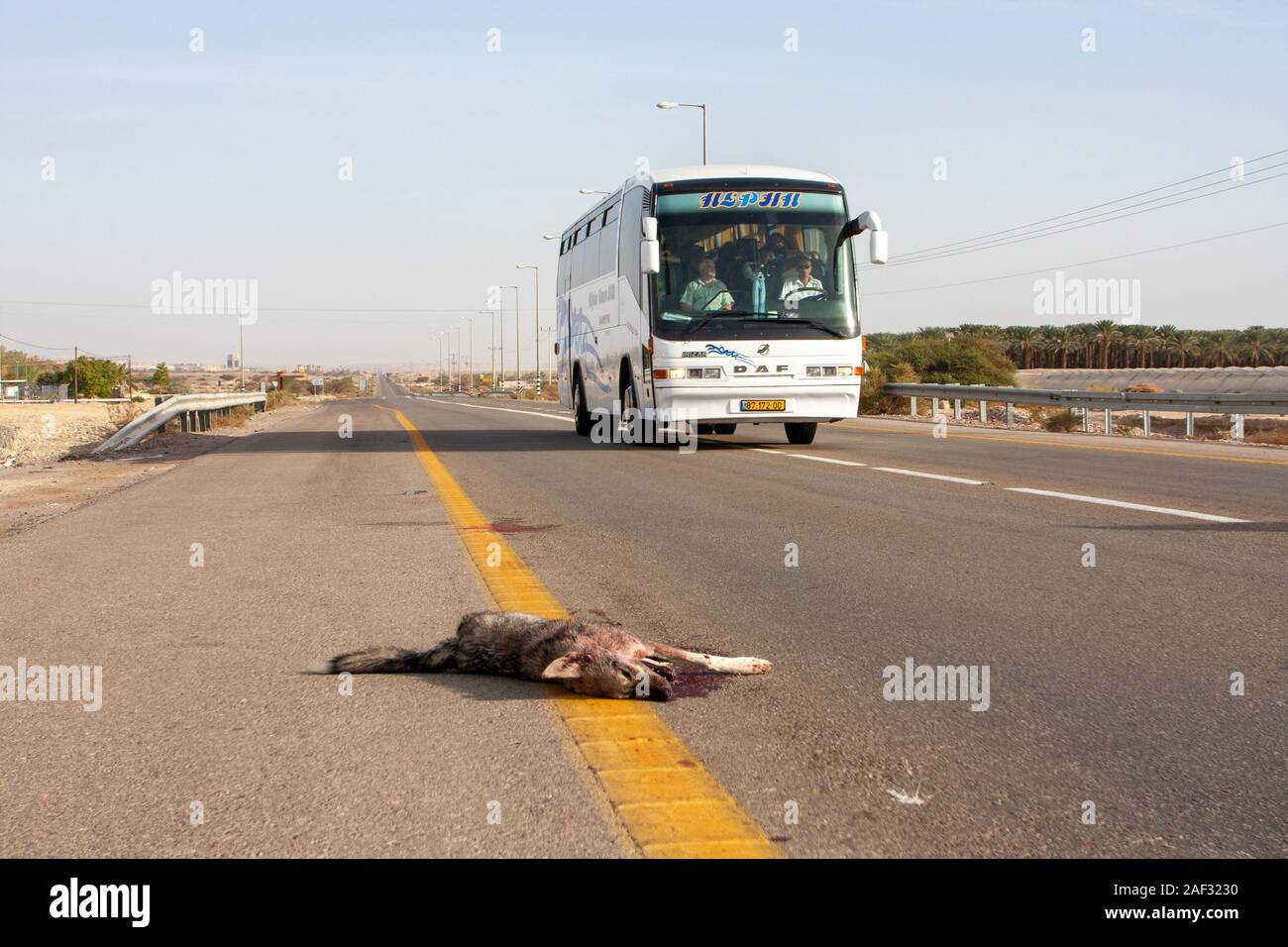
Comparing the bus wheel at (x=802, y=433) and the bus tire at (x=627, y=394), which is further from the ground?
the bus tire at (x=627, y=394)

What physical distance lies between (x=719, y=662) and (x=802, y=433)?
1535 cm

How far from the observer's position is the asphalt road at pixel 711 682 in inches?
127

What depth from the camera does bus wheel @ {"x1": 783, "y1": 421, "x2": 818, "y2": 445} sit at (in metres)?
19.8

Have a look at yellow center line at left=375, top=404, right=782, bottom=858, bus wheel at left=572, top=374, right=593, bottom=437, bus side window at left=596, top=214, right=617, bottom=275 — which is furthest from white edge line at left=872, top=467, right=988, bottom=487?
bus wheel at left=572, top=374, right=593, bottom=437

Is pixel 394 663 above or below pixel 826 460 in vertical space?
below

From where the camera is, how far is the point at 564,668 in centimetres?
453

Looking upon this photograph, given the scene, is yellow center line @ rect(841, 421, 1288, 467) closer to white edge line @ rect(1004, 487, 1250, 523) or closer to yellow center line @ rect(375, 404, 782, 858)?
white edge line @ rect(1004, 487, 1250, 523)

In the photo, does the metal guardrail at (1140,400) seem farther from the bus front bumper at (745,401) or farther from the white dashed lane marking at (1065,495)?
the white dashed lane marking at (1065,495)

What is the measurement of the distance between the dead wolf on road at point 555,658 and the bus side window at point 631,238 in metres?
13.4

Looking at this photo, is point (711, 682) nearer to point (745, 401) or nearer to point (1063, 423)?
point (745, 401)

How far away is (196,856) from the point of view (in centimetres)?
300

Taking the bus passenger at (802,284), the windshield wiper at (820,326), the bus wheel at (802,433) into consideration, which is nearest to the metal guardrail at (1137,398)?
the bus wheel at (802,433)

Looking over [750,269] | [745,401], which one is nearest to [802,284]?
[750,269]
